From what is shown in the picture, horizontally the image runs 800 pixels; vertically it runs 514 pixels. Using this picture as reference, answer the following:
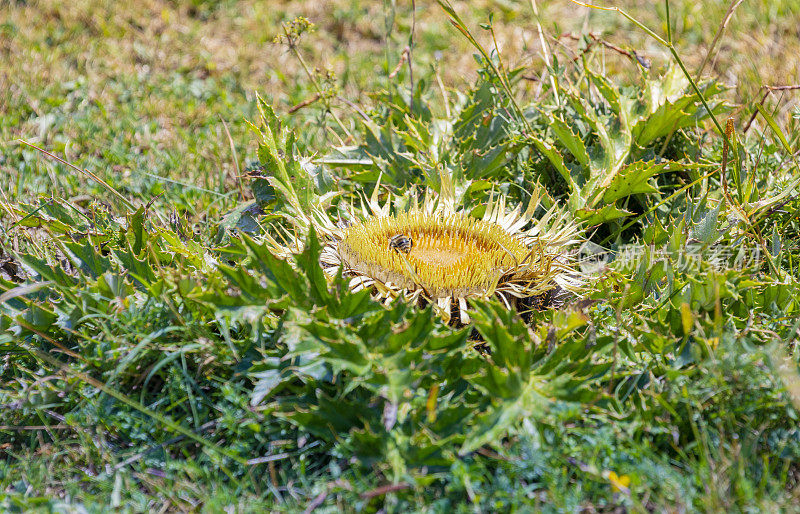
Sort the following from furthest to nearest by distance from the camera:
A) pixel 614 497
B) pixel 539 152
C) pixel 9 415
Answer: pixel 539 152 → pixel 9 415 → pixel 614 497

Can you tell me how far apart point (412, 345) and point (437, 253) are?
1.69 ft

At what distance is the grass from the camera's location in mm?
1639

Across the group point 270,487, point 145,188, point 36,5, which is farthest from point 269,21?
point 270,487

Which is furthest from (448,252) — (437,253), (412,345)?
(412,345)

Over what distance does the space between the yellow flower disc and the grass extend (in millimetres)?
211

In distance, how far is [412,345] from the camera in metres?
1.82

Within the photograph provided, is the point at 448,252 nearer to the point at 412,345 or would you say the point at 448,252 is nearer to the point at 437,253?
the point at 437,253

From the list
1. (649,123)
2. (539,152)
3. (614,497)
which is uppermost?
(649,123)

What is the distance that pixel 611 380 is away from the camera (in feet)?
5.82

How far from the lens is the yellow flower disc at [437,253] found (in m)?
2.13

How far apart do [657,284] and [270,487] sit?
140 cm

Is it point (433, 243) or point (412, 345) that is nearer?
point (412, 345)

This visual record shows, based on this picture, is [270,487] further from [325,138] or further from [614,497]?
[325,138]

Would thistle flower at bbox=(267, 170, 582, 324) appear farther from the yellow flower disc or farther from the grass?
the grass
